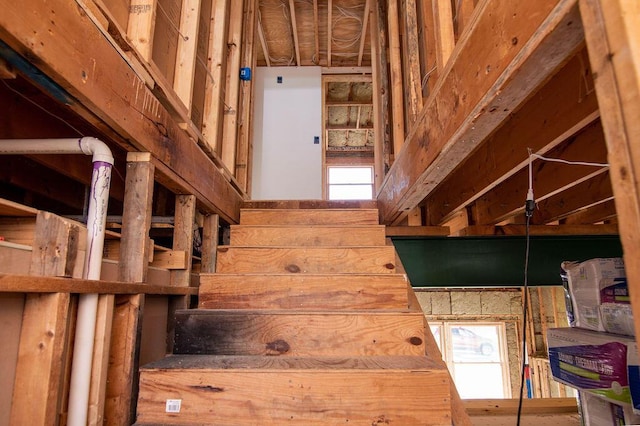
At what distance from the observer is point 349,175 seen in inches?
338

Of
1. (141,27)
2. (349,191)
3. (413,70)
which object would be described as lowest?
(141,27)

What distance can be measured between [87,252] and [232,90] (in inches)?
80.3

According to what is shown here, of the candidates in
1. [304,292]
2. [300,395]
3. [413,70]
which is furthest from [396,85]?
[300,395]

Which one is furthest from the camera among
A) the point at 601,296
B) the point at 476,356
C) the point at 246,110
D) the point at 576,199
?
the point at 476,356

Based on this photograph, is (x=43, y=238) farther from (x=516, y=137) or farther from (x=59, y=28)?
(x=516, y=137)

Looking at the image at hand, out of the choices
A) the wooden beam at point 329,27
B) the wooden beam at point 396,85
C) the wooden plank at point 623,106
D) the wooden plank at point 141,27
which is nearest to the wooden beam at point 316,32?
the wooden beam at point 329,27

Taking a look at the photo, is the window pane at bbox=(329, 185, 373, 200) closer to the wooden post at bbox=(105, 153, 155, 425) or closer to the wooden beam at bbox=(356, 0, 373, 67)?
the wooden beam at bbox=(356, 0, 373, 67)

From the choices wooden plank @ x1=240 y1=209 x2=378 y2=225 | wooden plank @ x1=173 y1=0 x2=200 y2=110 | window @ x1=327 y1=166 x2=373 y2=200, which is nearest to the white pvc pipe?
wooden plank @ x1=173 y1=0 x2=200 y2=110

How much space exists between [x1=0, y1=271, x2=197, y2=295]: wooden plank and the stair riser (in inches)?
11.5

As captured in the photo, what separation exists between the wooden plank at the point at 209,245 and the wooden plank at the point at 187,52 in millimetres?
658

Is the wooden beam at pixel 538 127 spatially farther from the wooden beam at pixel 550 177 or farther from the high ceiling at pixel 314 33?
the high ceiling at pixel 314 33

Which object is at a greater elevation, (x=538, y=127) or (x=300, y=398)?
(x=538, y=127)

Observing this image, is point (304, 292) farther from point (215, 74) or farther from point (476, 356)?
point (476, 356)

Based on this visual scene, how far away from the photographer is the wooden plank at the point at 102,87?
2.82ft
